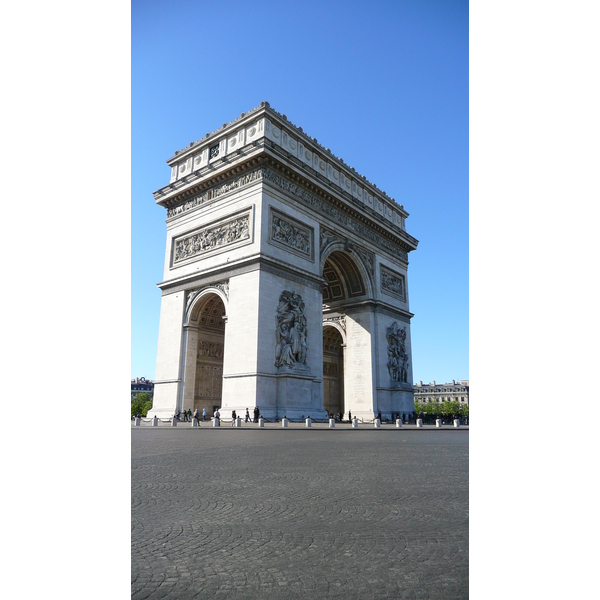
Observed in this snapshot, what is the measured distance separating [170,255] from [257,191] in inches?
279

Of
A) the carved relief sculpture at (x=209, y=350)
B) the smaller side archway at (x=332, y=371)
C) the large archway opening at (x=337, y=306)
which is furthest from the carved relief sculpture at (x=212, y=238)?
the smaller side archway at (x=332, y=371)

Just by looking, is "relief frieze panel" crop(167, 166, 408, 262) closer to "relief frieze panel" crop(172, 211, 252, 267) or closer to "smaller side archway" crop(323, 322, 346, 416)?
"relief frieze panel" crop(172, 211, 252, 267)

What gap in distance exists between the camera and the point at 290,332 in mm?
22031

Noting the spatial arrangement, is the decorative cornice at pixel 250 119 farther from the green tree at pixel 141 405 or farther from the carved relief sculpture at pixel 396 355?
the green tree at pixel 141 405

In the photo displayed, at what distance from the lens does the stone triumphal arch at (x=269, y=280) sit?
2139 cm

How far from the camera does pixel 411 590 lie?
2047 millimetres

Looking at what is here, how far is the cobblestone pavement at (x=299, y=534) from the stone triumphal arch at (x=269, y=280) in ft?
50.4

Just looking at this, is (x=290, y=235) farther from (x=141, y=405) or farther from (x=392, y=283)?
(x=141, y=405)

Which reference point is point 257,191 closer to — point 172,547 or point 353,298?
point 353,298

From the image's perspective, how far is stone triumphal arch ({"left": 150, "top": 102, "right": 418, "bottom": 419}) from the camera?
21391 mm

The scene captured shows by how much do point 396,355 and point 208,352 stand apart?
1196 centimetres

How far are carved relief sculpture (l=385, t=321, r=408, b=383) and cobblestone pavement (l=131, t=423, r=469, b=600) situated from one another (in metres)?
24.0
